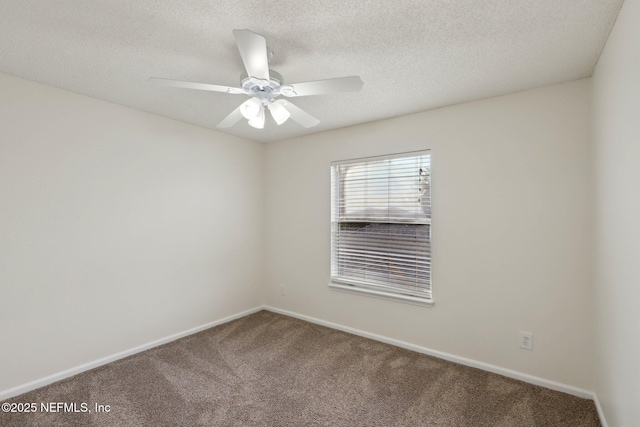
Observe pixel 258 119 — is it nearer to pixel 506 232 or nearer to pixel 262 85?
pixel 262 85

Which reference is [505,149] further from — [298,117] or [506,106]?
[298,117]

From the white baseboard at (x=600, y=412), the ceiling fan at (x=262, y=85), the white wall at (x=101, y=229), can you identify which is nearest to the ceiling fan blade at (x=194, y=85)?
the ceiling fan at (x=262, y=85)

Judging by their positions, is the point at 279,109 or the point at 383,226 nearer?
the point at 279,109

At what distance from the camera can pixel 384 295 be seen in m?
3.05

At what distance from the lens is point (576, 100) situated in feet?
7.04

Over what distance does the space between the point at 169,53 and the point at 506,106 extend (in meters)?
2.55

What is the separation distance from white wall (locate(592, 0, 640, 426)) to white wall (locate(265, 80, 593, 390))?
0.20 m

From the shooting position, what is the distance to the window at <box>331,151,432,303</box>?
2.88 meters

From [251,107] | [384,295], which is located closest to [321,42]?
[251,107]

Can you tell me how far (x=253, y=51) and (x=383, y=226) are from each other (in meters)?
2.22

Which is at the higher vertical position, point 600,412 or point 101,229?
point 101,229

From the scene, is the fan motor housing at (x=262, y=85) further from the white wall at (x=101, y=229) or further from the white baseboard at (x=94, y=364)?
the white baseboard at (x=94, y=364)

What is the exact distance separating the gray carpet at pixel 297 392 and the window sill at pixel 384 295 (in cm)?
48

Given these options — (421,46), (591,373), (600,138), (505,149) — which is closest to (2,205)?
(421,46)
